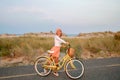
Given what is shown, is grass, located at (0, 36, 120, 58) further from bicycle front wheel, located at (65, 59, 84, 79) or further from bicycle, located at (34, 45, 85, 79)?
bicycle front wheel, located at (65, 59, 84, 79)

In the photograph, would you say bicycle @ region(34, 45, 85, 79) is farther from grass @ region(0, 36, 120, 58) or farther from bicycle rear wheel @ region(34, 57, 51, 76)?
grass @ region(0, 36, 120, 58)

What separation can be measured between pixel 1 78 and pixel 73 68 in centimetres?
262

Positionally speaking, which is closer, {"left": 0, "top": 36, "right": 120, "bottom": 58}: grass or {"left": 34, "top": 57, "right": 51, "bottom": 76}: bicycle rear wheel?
{"left": 34, "top": 57, "right": 51, "bottom": 76}: bicycle rear wheel

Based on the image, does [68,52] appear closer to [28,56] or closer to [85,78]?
[85,78]

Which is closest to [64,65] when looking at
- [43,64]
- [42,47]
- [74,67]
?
[74,67]

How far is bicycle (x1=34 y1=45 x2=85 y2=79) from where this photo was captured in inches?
392

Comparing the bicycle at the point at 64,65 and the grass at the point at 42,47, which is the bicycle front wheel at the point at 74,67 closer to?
the bicycle at the point at 64,65

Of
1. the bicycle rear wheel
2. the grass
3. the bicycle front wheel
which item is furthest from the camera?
the grass

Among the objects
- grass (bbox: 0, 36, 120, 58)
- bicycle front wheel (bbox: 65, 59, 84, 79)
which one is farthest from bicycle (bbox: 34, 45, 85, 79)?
grass (bbox: 0, 36, 120, 58)

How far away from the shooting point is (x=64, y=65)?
397 inches

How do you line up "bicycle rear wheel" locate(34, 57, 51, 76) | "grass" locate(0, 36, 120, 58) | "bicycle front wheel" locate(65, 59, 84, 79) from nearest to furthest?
"bicycle front wheel" locate(65, 59, 84, 79)
"bicycle rear wheel" locate(34, 57, 51, 76)
"grass" locate(0, 36, 120, 58)

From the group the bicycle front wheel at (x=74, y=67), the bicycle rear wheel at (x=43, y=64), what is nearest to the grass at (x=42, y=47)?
the bicycle rear wheel at (x=43, y=64)

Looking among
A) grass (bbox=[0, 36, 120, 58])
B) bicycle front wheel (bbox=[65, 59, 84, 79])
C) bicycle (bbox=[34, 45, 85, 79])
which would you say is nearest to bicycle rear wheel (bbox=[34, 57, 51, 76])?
bicycle (bbox=[34, 45, 85, 79])

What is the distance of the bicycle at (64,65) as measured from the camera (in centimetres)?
996
